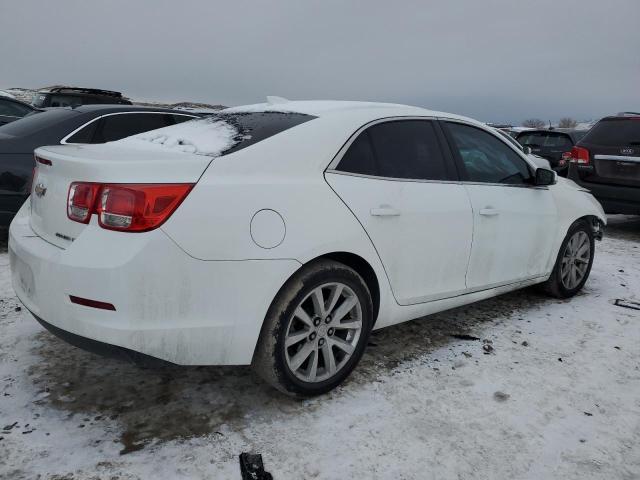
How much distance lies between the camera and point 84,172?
2350mm

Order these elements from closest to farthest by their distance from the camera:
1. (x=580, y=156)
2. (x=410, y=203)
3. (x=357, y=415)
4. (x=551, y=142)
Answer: (x=357, y=415)
(x=410, y=203)
(x=580, y=156)
(x=551, y=142)

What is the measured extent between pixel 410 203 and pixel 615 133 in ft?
19.1

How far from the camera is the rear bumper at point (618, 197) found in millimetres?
7133

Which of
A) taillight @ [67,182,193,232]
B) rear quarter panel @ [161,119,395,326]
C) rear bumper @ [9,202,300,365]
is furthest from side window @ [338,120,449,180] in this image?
taillight @ [67,182,193,232]

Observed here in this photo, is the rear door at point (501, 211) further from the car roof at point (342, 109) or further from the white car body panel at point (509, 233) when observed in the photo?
A: the car roof at point (342, 109)

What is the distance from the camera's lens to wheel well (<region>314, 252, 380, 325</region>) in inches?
109

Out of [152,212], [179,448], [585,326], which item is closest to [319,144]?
[152,212]

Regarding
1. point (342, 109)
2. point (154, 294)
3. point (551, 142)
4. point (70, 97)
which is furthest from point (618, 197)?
point (70, 97)

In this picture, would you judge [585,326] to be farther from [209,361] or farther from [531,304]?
[209,361]

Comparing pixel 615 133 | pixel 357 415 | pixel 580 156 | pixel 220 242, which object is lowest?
pixel 357 415

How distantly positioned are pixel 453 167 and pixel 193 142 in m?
1.69

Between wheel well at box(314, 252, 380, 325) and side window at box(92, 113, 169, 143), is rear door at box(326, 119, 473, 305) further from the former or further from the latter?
side window at box(92, 113, 169, 143)

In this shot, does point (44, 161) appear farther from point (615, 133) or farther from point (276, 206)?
point (615, 133)

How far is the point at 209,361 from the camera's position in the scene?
2.40m
